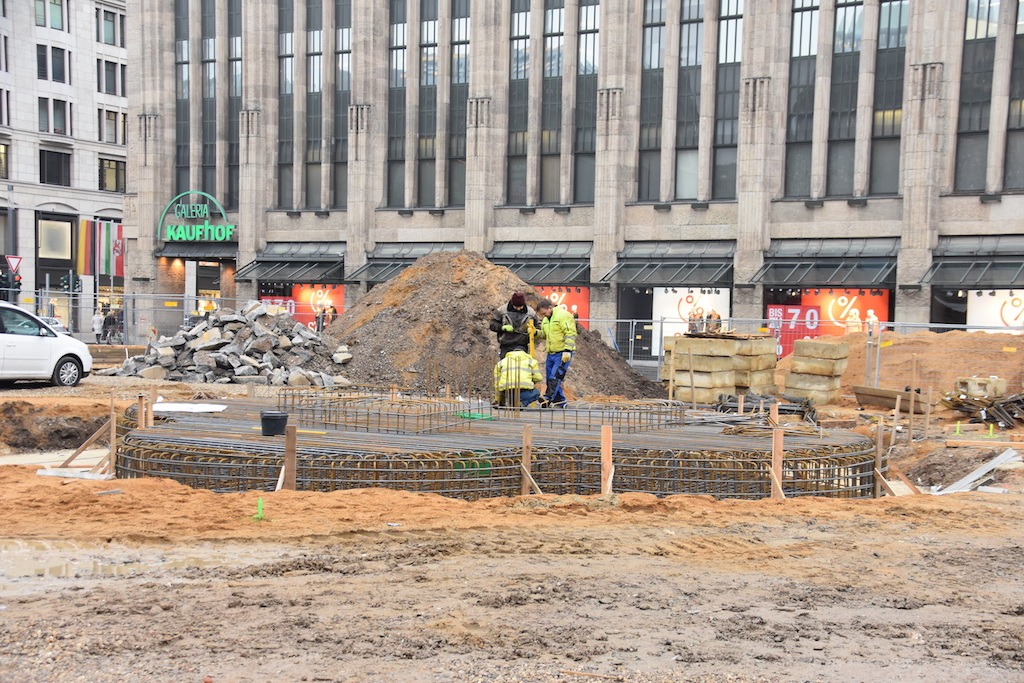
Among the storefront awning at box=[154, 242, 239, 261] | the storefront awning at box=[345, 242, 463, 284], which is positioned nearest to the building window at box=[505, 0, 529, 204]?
the storefront awning at box=[345, 242, 463, 284]

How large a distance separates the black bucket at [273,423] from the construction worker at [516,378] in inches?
152

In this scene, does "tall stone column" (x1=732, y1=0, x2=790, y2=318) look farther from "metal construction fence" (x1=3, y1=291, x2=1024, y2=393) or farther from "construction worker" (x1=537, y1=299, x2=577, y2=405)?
"construction worker" (x1=537, y1=299, x2=577, y2=405)

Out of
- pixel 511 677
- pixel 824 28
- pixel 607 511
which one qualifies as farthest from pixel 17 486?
pixel 824 28

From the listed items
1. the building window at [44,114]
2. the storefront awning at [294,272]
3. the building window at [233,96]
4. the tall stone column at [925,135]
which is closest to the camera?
the tall stone column at [925,135]

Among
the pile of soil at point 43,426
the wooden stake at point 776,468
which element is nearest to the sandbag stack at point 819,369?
the wooden stake at point 776,468

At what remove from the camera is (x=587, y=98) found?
38.2 meters

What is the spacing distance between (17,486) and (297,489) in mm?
3075

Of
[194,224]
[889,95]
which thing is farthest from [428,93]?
[889,95]

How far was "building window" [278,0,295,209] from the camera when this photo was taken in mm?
43219

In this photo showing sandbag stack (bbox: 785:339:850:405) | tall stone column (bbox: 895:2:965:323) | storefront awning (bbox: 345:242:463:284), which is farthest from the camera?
storefront awning (bbox: 345:242:463:284)

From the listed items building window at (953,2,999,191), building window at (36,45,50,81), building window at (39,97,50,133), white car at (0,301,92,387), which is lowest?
white car at (0,301,92,387)

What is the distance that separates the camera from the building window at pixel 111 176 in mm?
65562

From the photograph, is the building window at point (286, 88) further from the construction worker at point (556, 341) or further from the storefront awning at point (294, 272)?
the construction worker at point (556, 341)

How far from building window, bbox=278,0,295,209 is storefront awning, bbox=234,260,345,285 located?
307 centimetres
